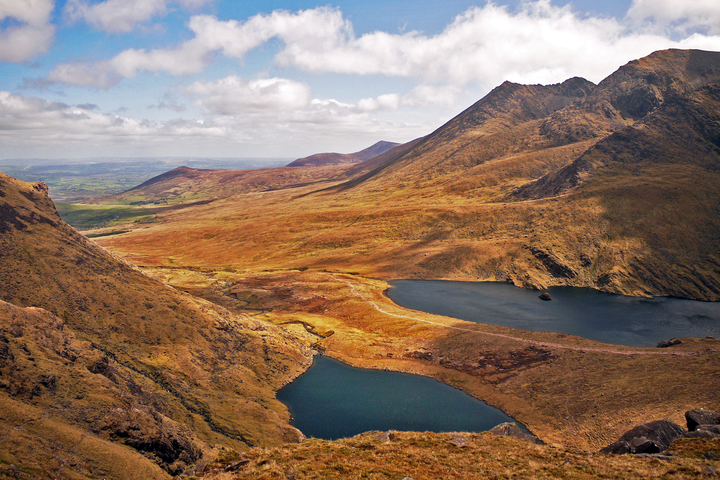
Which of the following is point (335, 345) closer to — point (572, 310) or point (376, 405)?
point (376, 405)

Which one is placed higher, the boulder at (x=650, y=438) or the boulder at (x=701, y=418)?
the boulder at (x=701, y=418)

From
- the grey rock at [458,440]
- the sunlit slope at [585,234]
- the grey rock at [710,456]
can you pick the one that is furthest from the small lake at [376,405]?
the sunlit slope at [585,234]

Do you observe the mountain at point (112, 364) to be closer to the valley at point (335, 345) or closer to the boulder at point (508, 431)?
the valley at point (335, 345)

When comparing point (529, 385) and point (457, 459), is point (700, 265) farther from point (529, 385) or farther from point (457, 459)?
point (457, 459)

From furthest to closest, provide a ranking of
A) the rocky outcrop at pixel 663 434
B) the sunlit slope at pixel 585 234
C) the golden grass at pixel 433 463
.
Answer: the sunlit slope at pixel 585 234 < the rocky outcrop at pixel 663 434 < the golden grass at pixel 433 463

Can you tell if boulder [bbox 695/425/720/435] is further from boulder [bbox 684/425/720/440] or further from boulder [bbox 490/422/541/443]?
boulder [bbox 490/422/541/443]

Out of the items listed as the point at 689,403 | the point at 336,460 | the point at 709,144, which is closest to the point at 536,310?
the point at 689,403
